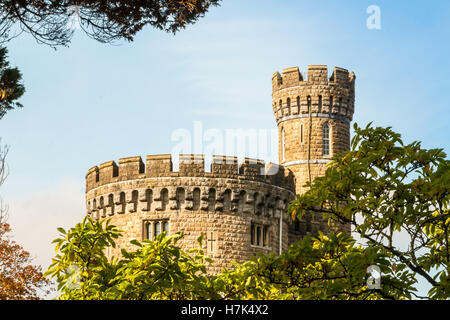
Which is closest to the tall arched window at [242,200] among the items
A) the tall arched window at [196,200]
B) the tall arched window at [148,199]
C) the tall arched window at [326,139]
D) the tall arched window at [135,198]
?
the tall arched window at [196,200]

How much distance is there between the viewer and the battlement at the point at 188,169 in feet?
104

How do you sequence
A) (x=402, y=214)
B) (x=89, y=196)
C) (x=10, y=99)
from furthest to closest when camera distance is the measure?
(x=89, y=196)
(x=10, y=99)
(x=402, y=214)

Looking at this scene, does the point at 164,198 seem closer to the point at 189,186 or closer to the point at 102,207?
the point at 189,186

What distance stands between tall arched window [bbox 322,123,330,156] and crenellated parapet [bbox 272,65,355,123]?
2.23ft

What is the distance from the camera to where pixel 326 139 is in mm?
38625

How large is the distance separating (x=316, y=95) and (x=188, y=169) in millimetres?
10401

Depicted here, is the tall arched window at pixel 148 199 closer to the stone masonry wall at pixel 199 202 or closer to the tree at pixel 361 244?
the stone masonry wall at pixel 199 202

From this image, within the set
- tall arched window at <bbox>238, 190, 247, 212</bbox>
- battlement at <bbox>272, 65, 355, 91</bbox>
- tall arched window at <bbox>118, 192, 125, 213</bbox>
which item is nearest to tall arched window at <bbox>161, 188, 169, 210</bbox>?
tall arched window at <bbox>118, 192, 125, 213</bbox>

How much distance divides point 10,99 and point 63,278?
8289 millimetres

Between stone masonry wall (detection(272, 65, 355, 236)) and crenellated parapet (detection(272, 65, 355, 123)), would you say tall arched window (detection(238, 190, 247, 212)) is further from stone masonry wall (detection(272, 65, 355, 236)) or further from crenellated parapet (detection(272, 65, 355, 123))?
crenellated parapet (detection(272, 65, 355, 123))

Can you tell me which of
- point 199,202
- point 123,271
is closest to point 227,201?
point 199,202
